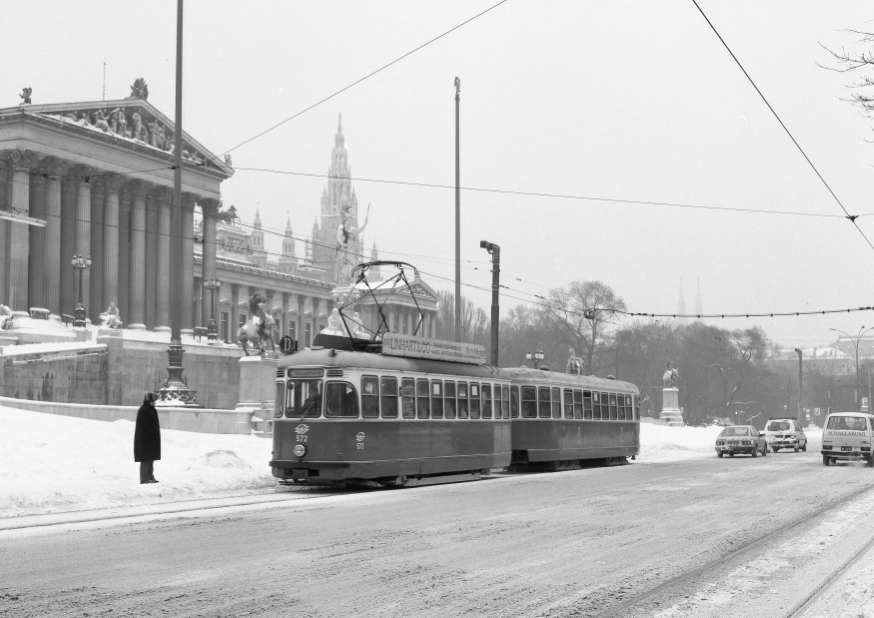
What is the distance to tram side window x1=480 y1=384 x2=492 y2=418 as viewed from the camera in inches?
999

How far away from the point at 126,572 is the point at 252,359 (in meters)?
27.2

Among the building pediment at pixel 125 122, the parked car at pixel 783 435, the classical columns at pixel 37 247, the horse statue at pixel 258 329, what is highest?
the building pediment at pixel 125 122

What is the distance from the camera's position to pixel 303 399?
818 inches

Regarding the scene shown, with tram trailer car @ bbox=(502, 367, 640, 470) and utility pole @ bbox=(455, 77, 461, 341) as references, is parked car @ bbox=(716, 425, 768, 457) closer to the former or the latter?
tram trailer car @ bbox=(502, 367, 640, 470)

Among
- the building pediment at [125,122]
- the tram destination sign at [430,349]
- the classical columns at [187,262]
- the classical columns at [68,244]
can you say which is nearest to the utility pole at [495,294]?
the tram destination sign at [430,349]

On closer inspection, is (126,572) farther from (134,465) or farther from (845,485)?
(845,485)

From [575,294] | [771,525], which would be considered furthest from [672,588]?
[575,294]

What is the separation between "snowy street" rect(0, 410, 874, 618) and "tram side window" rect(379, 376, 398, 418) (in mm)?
1632

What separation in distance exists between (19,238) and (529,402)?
153 feet

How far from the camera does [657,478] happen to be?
988 inches

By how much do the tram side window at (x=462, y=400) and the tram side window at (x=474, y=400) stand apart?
301 mm

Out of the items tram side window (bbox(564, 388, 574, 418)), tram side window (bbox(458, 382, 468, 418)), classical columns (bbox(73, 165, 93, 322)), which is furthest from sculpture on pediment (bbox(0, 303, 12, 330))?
tram side window (bbox(458, 382, 468, 418))

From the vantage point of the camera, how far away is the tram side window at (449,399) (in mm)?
23531

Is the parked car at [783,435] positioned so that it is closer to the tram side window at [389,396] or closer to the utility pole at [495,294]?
the utility pole at [495,294]
